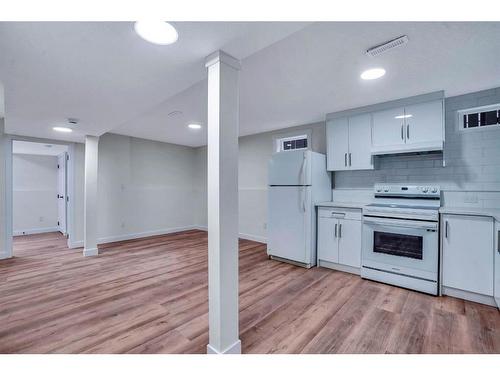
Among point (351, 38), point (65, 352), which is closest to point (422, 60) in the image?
point (351, 38)

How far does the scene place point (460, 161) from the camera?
9.06 feet

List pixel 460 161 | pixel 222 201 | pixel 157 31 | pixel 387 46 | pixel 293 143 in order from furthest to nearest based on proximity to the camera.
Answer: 1. pixel 293 143
2. pixel 460 161
3. pixel 387 46
4. pixel 222 201
5. pixel 157 31

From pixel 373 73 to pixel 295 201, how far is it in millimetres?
1873

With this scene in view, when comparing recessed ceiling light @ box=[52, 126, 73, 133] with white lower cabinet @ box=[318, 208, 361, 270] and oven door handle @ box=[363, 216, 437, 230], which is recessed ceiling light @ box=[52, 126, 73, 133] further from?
oven door handle @ box=[363, 216, 437, 230]

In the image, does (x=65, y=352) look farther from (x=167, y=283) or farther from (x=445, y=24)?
(x=445, y=24)

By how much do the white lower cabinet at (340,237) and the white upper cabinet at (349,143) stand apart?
70 centimetres

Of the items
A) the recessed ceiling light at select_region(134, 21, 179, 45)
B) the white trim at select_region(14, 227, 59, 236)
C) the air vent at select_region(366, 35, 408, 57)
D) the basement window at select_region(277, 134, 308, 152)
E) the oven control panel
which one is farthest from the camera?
the white trim at select_region(14, 227, 59, 236)

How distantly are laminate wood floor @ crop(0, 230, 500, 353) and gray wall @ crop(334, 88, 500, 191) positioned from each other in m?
1.36

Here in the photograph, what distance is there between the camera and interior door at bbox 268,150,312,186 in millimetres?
3359

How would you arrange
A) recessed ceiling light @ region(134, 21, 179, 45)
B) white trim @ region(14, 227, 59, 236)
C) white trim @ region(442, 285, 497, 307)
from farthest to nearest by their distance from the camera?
1. white trim @ region(14, 227, 59, 236)
2. white trim @ region(442, 285, 497, 307)
3. recessed ceiling light @ region(134, 21, 179, 45)

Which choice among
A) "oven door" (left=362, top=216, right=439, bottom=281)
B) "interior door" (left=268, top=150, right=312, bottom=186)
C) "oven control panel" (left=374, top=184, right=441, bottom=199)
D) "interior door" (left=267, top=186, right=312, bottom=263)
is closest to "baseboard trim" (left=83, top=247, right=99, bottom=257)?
"interior door" (left=267, top=186, right=312, bottom=263)

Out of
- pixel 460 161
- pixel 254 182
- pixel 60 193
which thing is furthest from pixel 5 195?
pixel 460 161

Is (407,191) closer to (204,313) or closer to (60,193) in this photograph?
(204,313)

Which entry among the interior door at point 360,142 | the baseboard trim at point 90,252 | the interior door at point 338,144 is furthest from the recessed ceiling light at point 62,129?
the interior door at point 360,142
